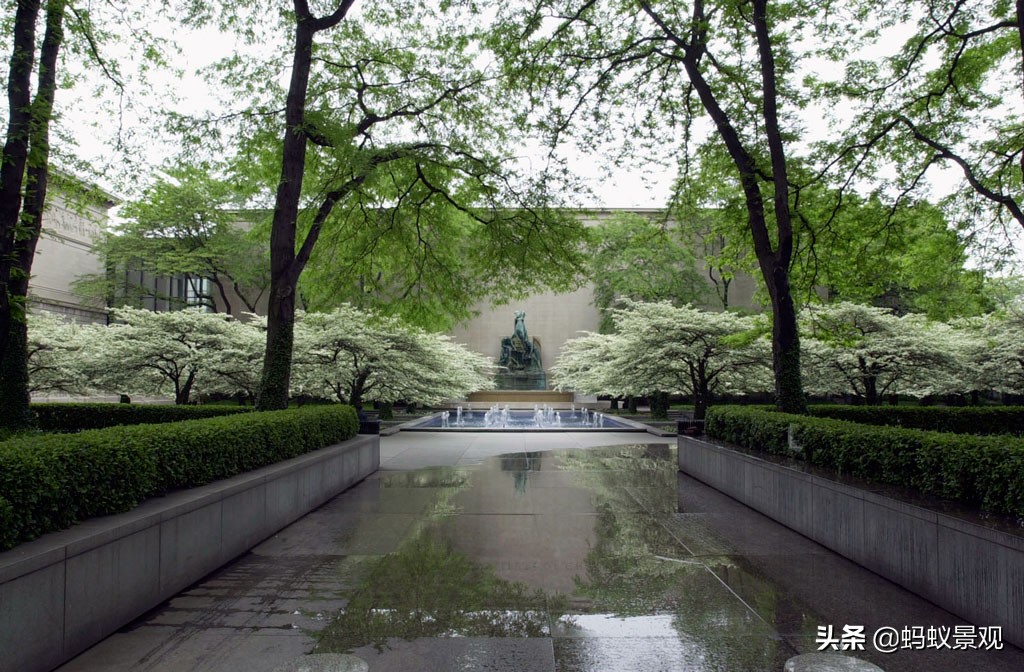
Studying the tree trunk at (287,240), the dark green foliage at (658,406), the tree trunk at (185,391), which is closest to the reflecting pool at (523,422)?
the dark green foliage at (658,406)

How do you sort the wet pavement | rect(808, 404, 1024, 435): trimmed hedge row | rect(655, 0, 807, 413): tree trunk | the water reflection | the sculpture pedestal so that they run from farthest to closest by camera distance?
1. the sculpture pedestal
2. rect(808, 404, 1024, 435): trimmed hedge row
3. rect(655, 0, 807, 413): tree trunk
4. the water reflection
5. the wet pavement

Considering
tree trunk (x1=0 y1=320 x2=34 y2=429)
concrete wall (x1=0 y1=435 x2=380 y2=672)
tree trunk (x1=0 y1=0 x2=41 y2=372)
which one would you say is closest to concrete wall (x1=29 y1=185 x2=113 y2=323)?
tree trunk (x1=0 y1=320 x2=34 y2=429)

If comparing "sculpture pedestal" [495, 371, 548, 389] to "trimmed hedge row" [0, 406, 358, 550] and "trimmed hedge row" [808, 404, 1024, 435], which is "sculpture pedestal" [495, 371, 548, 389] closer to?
"trimmed hedge row" [808, 404, 1024, 435]

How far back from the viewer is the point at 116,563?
427 centimetres

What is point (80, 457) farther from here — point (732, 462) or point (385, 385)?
point (385, 385)

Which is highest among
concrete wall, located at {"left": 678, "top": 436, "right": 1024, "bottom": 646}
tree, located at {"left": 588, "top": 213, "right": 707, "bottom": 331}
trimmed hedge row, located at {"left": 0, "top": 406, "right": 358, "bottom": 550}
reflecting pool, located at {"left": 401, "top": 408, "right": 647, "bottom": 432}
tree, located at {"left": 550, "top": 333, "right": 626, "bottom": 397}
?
tree, located at {"left": 588, "top": 213, "right": 707, "bottom": 331}

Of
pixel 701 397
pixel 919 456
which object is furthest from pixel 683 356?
pixel 919 456

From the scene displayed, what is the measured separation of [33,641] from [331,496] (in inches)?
237

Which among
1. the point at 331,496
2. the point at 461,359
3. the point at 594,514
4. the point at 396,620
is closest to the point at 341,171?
the point at 331,496

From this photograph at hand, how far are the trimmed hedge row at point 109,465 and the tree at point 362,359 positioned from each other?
39.1 feet

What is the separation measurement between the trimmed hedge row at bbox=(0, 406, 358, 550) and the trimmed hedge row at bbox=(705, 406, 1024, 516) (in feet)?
22.4

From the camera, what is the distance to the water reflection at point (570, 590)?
13.5 ft

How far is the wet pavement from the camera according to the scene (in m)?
3.95

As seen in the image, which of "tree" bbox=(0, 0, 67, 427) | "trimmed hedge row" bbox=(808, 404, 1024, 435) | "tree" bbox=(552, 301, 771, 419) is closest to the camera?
"tree" bbox=(0, 0, 67, 427)
